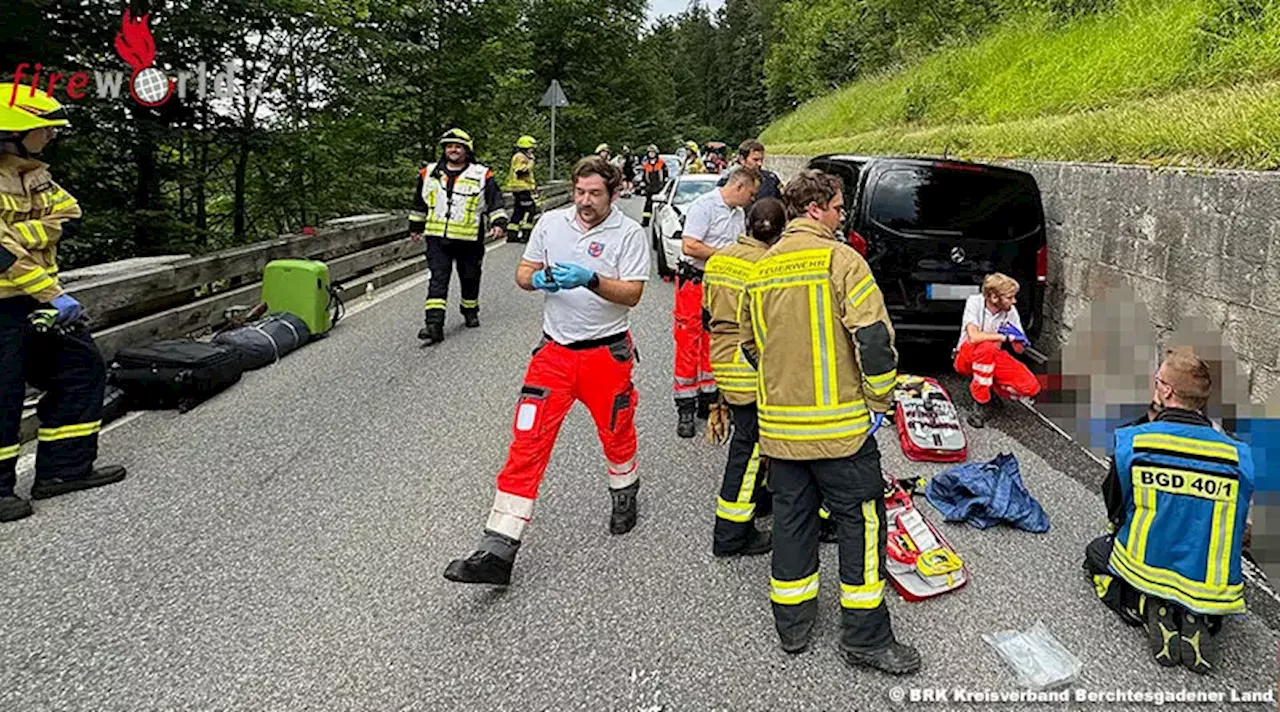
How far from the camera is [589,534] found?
14.5 ft

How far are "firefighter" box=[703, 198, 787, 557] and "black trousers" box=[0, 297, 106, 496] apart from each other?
142 inches

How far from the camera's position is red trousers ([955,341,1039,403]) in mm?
6359

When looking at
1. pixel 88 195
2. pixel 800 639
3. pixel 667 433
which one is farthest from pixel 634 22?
pixel 800 639

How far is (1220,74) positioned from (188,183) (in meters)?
11.2

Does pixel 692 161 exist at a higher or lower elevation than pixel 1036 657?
higher

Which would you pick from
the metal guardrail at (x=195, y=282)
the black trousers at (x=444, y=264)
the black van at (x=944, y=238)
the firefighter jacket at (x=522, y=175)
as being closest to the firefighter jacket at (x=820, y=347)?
the black van at (x=944, y=238)

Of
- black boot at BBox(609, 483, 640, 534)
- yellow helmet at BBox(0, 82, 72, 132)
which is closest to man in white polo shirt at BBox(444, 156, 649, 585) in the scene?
black boot at BBox(609, 483, 640, 534)

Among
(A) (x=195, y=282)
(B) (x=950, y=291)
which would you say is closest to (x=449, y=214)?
(A) (x=195, y=282)

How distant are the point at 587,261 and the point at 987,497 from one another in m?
2.53

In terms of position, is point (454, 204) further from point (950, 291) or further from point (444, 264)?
point (950, 291)

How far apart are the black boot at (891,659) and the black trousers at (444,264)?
6.19 metres

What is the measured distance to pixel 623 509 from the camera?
14.6 feet

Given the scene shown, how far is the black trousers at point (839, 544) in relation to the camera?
3.29 m

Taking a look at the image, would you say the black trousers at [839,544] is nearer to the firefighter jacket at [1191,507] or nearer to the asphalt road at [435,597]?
the asphalt road at [435,597]
